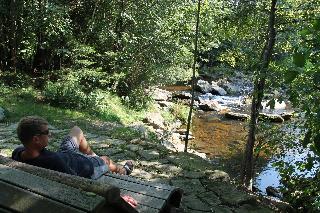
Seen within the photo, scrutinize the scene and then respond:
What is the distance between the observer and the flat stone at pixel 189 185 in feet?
16.6

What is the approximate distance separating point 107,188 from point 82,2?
42.4 feet

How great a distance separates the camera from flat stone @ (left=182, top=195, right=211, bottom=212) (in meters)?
4.52

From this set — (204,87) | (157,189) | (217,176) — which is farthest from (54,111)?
(204,87)

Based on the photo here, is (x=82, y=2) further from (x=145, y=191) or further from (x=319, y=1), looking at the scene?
(x=145, y=191)

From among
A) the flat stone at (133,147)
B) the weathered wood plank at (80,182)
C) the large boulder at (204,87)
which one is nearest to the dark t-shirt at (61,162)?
the weathered wood plank at (80,182)

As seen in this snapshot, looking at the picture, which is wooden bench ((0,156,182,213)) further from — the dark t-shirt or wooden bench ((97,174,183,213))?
wooden bench ((97,174,183,213))

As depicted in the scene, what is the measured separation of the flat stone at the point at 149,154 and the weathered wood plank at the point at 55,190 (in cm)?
416

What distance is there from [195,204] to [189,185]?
66 centimetres

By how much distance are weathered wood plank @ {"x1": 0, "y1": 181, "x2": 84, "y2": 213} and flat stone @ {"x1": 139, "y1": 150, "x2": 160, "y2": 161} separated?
14.3ft

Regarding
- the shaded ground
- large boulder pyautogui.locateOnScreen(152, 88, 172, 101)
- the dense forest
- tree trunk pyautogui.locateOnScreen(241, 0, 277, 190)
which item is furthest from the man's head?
large boulder pyautogui.locateOnScreen(152, 88, 172, 101)

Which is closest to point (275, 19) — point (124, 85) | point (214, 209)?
point (214, 209)

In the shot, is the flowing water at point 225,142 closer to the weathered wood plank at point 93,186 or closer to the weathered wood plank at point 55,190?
the weathered wood plank at point 93,186

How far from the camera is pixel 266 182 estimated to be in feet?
34.7

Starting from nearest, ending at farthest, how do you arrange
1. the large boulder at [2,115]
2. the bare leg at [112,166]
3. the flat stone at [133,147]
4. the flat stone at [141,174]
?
the bare leg at [112,166] < the flat stone at [141,174] < the flat stone at [133,147] < the large boulder at [2,115]
